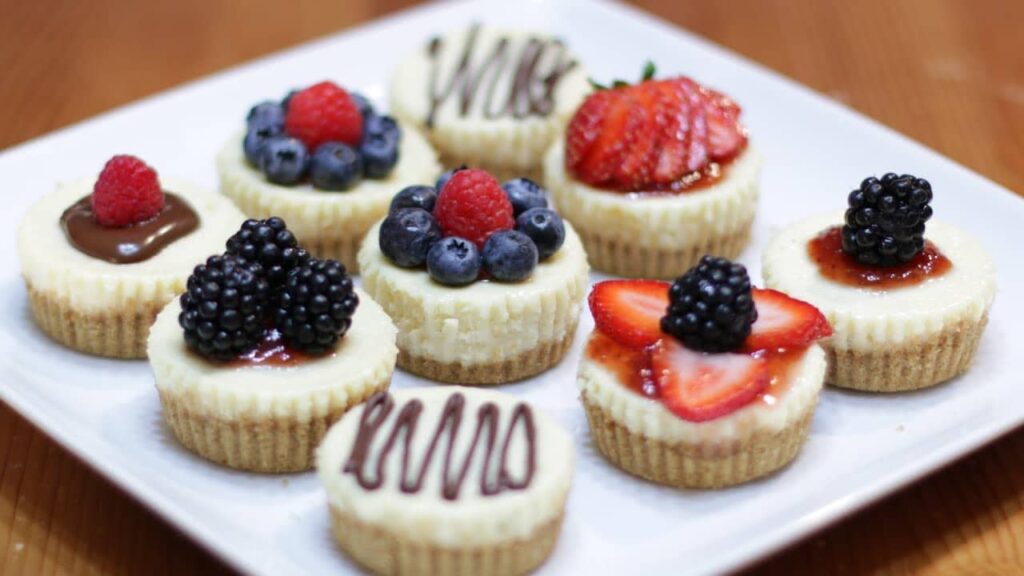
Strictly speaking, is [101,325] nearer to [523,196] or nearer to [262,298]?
[262,298]

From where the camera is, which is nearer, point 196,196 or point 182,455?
point 182,455

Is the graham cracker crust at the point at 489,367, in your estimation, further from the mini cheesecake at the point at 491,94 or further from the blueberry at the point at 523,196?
the mini cheesecake at the point at 491,94

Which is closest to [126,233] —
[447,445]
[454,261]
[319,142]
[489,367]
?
[319,142]

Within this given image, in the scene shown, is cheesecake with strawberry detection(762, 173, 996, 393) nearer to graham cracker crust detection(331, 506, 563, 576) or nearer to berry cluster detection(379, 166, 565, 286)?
berry cluster detection(379, 166, 565, 286)

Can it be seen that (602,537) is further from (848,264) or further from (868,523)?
(848,264)

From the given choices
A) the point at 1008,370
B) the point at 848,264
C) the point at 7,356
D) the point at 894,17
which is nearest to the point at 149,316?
the point at 7,356
